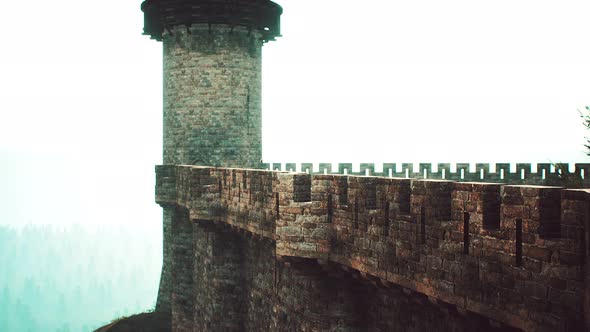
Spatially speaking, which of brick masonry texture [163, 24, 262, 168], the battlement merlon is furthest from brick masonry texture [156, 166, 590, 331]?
the battlement merlon

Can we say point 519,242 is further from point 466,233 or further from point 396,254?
point 396,254

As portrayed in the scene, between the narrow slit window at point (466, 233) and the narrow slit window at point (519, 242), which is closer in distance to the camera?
the narrow slit window at point (519, 242)

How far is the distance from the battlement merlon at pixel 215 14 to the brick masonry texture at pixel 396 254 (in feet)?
36.7

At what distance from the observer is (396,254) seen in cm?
891

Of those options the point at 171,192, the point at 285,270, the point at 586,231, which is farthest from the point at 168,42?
the point at 586,231

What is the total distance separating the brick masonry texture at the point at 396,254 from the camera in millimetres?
6238

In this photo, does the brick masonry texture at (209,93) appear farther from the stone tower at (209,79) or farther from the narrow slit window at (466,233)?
the narrow slit window at (466,233)

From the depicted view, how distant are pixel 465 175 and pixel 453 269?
2000 cm

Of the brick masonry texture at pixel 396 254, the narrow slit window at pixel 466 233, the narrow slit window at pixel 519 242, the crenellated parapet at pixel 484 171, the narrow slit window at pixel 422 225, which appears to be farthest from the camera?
the crenellated parapet at pixel 484 171

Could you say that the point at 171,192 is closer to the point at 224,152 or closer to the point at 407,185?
the point at 224,152

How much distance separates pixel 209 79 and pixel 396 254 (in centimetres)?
1944

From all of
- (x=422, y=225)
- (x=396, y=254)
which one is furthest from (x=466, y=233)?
(x=396, y=254)

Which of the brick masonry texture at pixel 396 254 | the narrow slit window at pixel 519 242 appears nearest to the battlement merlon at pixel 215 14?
the brick masonry texture at pixel 396 254

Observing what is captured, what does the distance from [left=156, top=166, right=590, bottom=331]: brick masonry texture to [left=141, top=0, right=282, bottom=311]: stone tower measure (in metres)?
9.79
